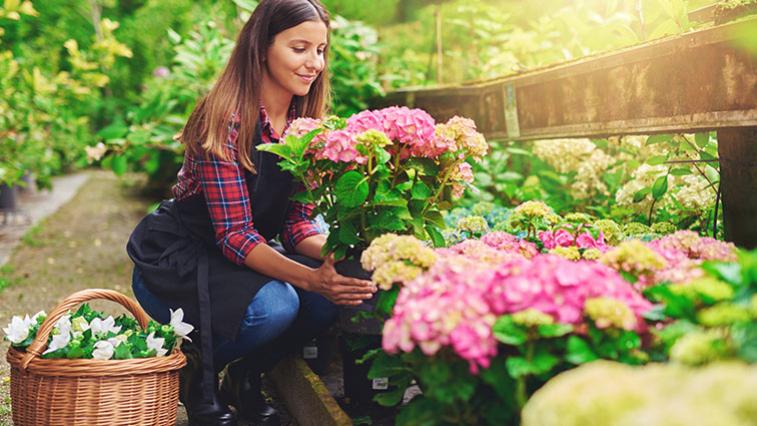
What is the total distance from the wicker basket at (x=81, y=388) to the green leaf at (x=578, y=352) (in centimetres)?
123

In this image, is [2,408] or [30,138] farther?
[30,138]

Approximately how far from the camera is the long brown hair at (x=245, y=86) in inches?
99.5

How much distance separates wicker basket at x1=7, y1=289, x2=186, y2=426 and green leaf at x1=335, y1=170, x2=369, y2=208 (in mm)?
696

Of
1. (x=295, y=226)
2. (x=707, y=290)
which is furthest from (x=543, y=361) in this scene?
(x=295, y=226)

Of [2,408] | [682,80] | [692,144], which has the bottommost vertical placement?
[2,408]

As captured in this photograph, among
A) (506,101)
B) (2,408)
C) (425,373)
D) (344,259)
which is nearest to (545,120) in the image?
(506,101)

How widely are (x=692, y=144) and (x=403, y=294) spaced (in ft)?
5.63

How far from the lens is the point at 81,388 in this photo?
216cm

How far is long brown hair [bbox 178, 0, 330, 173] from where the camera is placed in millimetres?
2527

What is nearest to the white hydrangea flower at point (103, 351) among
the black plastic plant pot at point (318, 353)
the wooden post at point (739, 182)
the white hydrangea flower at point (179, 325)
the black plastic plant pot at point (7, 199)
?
the white hydrangea flower at point (179, 325)

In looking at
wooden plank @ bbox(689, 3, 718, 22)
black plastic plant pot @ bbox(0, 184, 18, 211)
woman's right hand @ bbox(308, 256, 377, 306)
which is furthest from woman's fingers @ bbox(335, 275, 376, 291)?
black plastic plant pot @ bbox(0, 184, 18, 211)

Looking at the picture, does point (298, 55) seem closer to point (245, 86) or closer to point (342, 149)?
point (245, 86)

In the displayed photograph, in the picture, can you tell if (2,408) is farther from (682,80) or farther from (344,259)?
(682,80)

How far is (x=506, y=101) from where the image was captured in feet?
11.4
